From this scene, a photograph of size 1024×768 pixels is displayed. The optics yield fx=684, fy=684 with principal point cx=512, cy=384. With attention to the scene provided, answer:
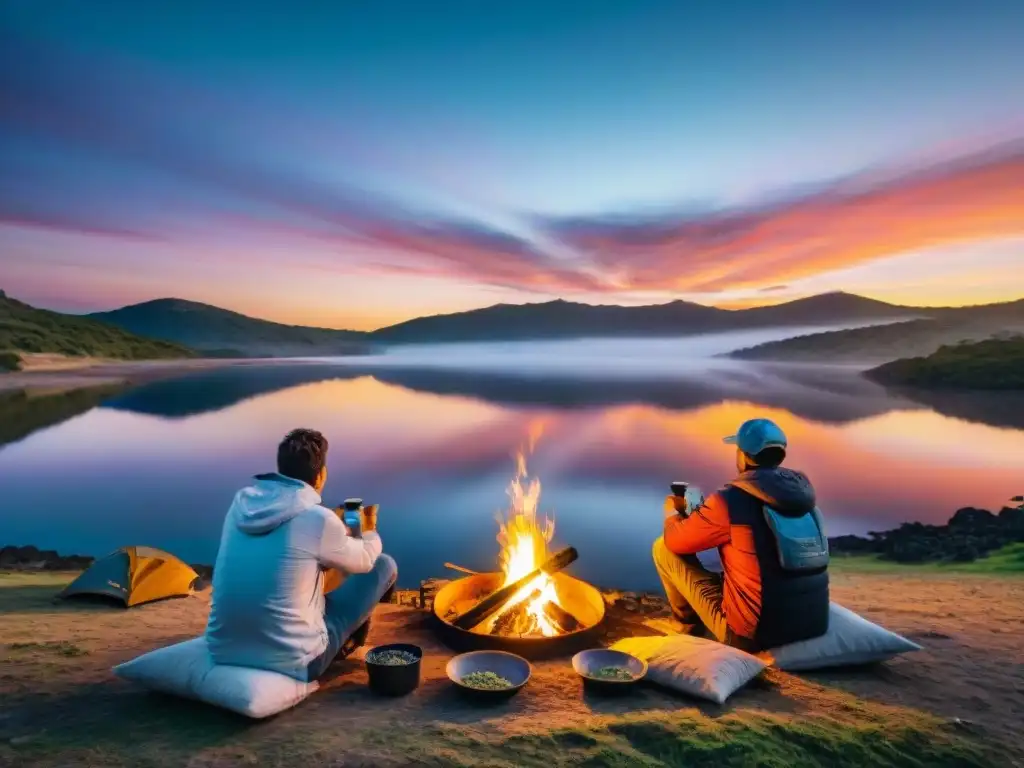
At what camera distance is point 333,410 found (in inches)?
2055

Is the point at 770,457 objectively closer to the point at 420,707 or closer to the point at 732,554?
the point at 732,554

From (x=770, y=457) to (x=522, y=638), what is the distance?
252 cm

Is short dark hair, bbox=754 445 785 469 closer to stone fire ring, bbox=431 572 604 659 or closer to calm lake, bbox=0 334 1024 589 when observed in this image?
stone fire ring, bbox=431 572 604 659

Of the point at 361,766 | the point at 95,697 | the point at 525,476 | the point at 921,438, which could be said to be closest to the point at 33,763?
the point at 95,697

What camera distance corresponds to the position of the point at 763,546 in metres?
4.82

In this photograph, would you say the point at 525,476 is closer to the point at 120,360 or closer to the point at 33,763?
the point at 33,763

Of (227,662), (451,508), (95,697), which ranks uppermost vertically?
(227,662)

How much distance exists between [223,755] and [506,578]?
Answer: 3997 mm

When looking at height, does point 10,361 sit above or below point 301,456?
below

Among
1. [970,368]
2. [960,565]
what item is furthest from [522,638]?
[970,368]

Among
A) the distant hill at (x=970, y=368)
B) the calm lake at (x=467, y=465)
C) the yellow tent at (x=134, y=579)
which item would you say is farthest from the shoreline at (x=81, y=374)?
Answer: the distant hill at (x=970, y=368)

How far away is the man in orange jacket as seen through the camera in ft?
15.8

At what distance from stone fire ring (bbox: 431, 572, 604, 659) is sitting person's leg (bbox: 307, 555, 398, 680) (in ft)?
3.59

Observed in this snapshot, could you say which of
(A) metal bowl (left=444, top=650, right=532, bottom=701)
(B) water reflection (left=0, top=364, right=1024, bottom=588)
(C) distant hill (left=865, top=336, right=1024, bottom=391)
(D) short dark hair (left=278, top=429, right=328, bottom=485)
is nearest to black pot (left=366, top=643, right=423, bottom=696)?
(A) metal bowl (left=444, top=650, right=532, bottom=701)
